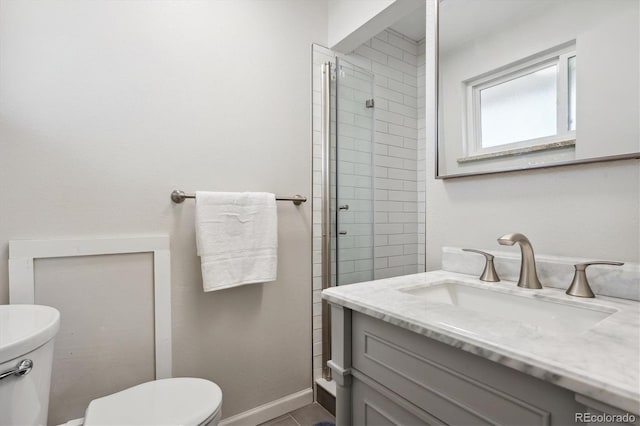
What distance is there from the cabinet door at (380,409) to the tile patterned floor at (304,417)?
2.96 ft

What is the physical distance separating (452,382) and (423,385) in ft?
0.25

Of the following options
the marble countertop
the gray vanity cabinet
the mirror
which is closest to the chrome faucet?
the marble countertop

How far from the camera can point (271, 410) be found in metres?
1.67

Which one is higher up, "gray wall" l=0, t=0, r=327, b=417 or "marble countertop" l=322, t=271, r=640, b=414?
"gray wall" l=0, t=0, r=327, b=417

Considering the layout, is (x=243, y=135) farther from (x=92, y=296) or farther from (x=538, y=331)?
(x=538, y=331)

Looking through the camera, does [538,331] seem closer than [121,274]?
Yes

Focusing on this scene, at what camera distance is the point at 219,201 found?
1440 mm

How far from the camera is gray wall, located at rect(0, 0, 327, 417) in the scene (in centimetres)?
115

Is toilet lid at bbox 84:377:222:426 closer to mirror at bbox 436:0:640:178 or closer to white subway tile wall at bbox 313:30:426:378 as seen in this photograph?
white subway tile wall at bbox 313:30:426:378

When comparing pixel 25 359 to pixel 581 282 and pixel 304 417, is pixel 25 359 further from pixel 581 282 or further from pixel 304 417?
pixel 581 282

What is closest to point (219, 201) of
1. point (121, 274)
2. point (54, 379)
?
point (121, 274)

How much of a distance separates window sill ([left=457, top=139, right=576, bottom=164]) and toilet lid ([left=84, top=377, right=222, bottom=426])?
1242 millimetres

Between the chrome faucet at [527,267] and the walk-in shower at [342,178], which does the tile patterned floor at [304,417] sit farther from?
the chrome faucet at [527,267]

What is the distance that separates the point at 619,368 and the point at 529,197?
0.67 m
